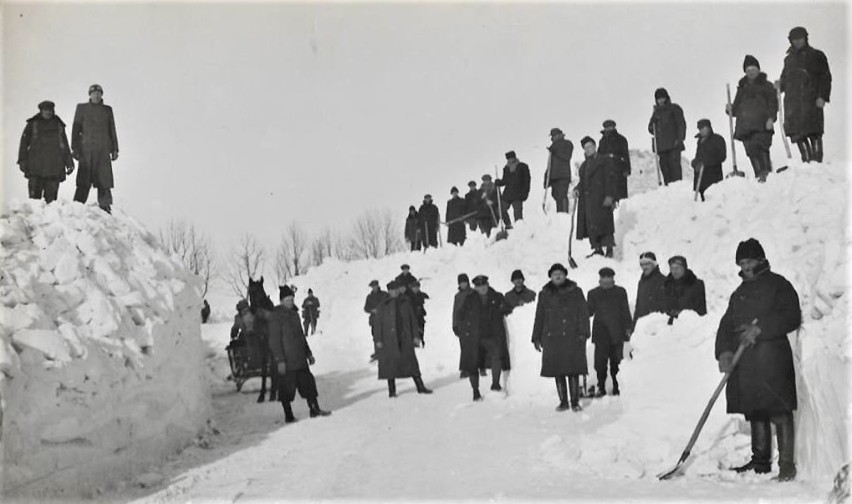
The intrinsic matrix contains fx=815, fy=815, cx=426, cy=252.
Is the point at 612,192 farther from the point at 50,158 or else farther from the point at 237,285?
the point at 237,285

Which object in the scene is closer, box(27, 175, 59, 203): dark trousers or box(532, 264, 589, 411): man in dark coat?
box(532, 264, 589, 411): man in dark coat

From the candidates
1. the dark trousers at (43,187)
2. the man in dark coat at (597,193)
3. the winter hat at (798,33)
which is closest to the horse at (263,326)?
the dark trousers at (43,187)

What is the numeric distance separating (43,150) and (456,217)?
14591 mm

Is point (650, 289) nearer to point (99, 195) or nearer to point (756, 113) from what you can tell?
point (756, 113)

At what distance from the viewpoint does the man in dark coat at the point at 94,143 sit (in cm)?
1155

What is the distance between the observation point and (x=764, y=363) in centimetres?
640

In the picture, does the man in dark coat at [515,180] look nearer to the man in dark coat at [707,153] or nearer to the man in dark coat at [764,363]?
the man in dark coat at [707,153]

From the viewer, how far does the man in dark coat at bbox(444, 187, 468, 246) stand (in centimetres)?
2430

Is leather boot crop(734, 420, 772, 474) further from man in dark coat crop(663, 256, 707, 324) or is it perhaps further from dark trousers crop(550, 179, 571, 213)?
dark trousers crop(550, 179, 571, 213)

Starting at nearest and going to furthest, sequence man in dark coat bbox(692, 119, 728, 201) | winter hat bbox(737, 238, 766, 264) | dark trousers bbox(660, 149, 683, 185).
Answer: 1. winter hat bbox(737, 238, 766, 264)
2. man in dark coat bbox(692, 119, 728, 201)
3. dark trousers bbox(660, 149, 683, 185)

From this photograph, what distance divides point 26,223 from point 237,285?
45.7 m

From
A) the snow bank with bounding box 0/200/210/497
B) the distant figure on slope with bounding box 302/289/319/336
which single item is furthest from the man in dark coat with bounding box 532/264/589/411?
the distant figure on slope with bounding box 302/289/319/336

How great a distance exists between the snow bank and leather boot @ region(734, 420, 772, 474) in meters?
5.34

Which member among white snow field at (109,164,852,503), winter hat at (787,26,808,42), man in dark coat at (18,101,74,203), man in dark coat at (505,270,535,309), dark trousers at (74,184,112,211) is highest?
winter hat at (787,26,808,42)
